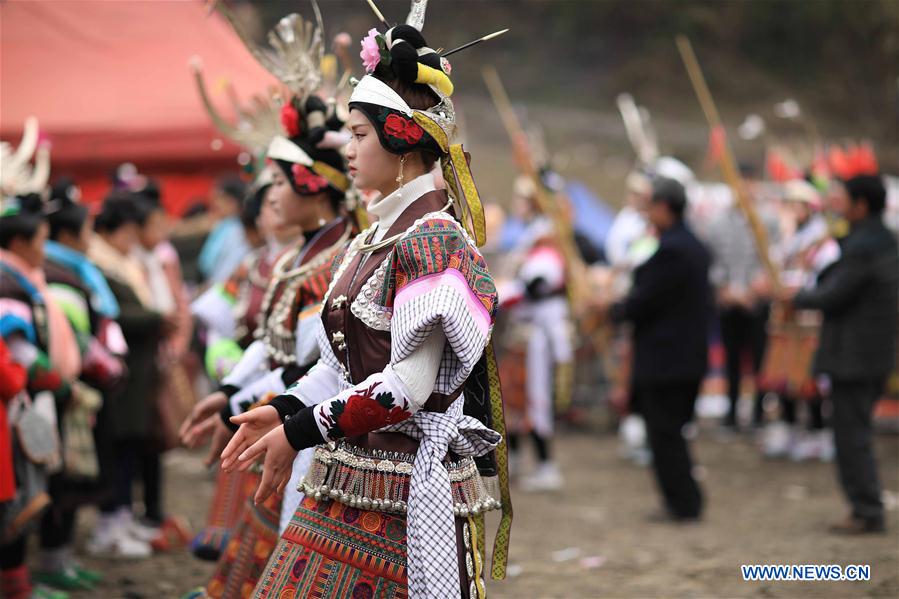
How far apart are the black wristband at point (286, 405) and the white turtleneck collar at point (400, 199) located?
0.52 meters

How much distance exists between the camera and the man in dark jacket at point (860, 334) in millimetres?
6789

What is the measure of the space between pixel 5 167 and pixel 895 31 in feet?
31.9

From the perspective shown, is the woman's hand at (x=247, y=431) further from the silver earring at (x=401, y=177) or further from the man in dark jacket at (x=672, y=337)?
the man in dark jacket at (x=672, y=337)

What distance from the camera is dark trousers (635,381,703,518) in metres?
7.39

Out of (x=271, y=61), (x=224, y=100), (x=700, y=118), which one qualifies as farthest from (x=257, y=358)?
(x=700, y=118)

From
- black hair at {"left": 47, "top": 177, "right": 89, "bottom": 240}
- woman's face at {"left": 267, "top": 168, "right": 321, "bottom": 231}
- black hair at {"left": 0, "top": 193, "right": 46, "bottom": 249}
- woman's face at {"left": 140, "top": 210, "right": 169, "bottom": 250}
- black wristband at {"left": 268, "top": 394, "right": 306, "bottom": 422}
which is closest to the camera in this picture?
black wristband at {"left": 268, "top": 394, "right": 306, "bottom": 422}

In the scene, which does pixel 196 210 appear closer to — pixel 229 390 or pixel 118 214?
pixel 118 214

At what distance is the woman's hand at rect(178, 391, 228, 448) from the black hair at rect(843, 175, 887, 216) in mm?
4341

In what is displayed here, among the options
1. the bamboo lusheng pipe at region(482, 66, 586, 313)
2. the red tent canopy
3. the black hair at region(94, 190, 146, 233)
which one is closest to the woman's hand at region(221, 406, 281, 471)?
the black hair at region(94, 190, 146, 233)

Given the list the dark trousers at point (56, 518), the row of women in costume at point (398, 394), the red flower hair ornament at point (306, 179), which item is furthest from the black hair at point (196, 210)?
the row of women in costume at point (398, 394)

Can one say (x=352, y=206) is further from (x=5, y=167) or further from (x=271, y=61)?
(x=5, y=167)

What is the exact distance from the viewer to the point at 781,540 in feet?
22.7

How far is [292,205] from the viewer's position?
4.38m

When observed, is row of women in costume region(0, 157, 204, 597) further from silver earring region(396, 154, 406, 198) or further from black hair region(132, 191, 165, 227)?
silver earring region(396, 154, 406, 198)
